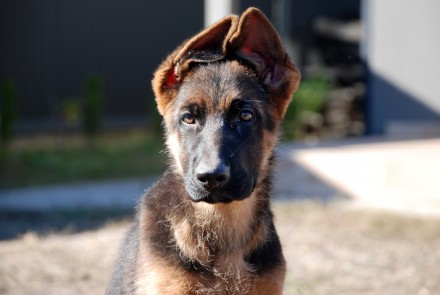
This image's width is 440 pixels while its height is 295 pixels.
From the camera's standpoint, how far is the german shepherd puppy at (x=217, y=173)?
376 centimetres

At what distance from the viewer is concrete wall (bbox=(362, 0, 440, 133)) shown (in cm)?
1195

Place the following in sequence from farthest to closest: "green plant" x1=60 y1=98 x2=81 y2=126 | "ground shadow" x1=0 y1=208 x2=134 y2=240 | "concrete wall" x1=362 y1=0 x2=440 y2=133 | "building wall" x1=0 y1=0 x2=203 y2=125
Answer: "building wall" x1=0 y1=0 x2=203 y2=125, "green plant" x1=60 y1=98 x2=81 y2=126, "concrete wall" x1=362 y1=0 x2=440 y2=133, "ground shadow" x1=0 y1=208 x2=134 y2=240

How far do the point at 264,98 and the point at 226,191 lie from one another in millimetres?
693

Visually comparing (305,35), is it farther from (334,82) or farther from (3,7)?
(3,7)

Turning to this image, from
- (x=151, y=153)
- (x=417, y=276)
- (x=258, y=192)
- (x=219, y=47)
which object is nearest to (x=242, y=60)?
(x=219, y=47)

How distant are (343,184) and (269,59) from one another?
17.1ft

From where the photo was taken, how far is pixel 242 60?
13.7ft

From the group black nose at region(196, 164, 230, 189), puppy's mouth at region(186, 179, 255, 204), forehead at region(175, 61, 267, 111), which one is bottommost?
puppy's mouth at region(186, 179, 255, 204)

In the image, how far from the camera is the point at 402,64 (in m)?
12.2

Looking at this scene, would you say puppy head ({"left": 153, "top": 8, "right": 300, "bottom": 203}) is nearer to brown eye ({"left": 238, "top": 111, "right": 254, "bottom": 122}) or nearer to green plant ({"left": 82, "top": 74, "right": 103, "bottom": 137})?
brown eye ({"left": 238, "top": 111, "right": 254, "bottom": 122})

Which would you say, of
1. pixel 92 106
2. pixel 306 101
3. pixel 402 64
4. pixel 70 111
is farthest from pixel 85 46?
pixel 402 64

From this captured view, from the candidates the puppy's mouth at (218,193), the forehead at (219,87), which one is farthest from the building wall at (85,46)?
the puppy's mouth at (218,193)

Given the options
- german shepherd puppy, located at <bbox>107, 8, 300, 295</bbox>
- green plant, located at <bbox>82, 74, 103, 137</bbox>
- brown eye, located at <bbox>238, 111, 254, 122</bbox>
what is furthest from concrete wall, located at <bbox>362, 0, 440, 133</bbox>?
brown eye, located at <bbox>238, 111, 254, 122</bbox>

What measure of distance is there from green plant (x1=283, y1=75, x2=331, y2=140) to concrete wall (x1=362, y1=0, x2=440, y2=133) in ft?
4.04
